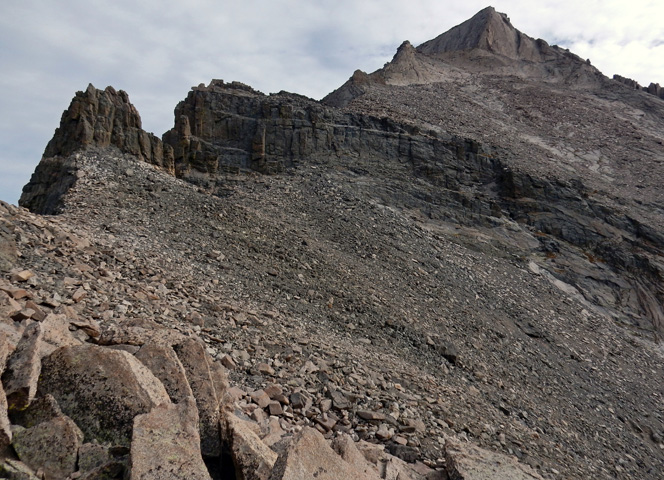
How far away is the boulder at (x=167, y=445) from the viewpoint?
14.9 feet

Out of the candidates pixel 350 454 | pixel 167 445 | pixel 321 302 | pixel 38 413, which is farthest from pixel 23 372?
pixel 321 302

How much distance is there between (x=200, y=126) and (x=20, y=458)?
26141 mm

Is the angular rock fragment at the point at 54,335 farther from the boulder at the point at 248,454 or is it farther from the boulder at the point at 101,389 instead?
the boulder at the point at 248,454

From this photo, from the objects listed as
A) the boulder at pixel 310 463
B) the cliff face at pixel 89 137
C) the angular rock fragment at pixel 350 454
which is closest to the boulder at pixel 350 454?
the angular rock fragment at pixel 350 454

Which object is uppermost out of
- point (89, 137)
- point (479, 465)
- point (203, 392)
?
point (89, 137)

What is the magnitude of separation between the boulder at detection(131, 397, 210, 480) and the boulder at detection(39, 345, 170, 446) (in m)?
0.28

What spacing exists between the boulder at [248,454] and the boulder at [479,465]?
3.51 metres

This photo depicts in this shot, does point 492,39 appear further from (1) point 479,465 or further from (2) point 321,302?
(1) point 479,465

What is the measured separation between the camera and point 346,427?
8.58m

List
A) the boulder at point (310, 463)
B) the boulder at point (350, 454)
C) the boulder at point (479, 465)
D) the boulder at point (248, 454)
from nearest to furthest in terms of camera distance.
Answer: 1. the boulder at point (310, 463)
2. the boulder at point (248, 454)
3. the boulder at point (350, 454)
4. the boulder at point (479, 465)

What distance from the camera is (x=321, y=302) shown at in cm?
1456

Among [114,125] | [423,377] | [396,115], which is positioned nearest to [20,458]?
[423,377]

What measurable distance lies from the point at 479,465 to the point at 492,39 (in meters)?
77.3

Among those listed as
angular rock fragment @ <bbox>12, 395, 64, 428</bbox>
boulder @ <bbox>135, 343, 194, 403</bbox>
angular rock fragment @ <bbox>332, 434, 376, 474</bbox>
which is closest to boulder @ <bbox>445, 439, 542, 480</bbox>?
angular rock fragment @ <bbox>332, 434, 376, 474</bbox>
